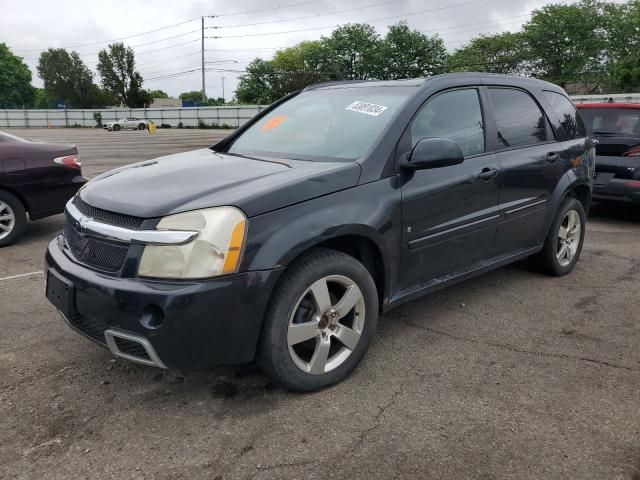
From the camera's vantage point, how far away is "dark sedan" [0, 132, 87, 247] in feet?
19.7

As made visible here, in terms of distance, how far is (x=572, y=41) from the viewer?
66.1 metres

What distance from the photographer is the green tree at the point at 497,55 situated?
233ft

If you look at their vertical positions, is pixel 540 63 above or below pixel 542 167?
above

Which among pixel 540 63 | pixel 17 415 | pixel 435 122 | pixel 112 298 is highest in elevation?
pixel 540 63

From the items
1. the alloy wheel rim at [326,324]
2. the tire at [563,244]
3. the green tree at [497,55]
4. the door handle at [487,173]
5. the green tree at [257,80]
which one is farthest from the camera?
the green tree at [257,80]

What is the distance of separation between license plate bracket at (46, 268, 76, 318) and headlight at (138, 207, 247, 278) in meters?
0.48

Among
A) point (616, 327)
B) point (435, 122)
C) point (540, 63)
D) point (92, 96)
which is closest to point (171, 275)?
point (435, 122)

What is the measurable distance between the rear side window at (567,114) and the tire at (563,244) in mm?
579

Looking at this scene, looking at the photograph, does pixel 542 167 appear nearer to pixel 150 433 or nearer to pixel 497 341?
pixel 497 341

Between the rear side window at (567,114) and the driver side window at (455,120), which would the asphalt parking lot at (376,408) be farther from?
the rear side window at (567,114)

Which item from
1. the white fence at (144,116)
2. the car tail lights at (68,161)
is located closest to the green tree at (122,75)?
the white fence at (144,116)

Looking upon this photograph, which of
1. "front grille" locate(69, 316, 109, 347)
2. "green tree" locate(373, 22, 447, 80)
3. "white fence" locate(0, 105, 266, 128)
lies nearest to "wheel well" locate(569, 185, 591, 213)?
"front grille" locate(69, 316, 109, 347)

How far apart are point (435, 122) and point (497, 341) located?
4.77ft

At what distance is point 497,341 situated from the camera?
11.9 ft
